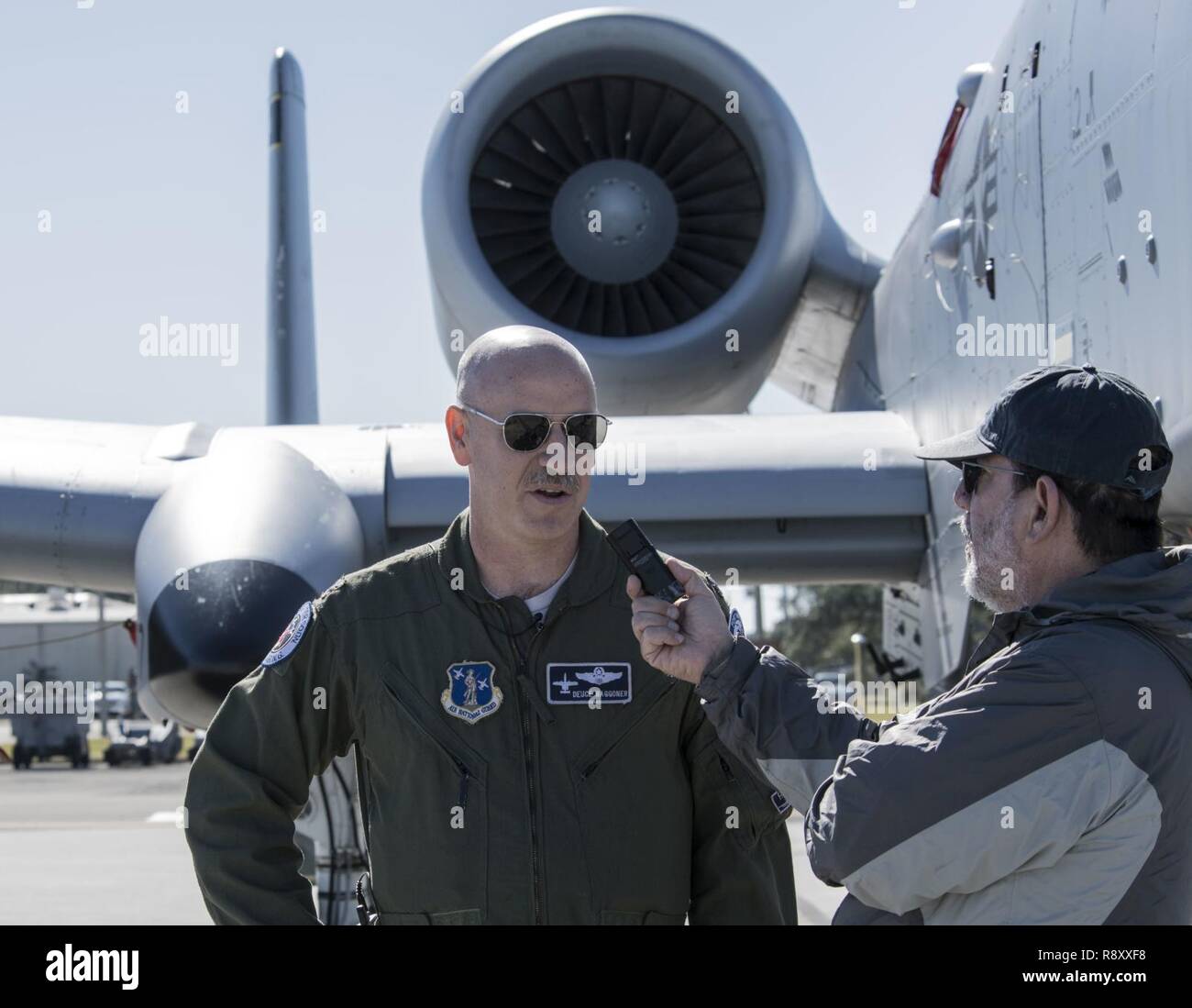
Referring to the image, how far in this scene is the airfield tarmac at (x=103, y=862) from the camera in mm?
7793

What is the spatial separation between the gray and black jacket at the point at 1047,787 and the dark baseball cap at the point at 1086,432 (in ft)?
0.42

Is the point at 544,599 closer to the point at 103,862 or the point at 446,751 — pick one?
the point at 446,751

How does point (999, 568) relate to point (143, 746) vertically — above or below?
above

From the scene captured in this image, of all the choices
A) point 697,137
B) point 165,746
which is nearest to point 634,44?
point 697,137

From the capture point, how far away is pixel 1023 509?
1.69 metres

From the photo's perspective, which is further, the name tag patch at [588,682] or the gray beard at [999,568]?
the name tag patch at [588,682]

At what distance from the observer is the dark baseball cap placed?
5.35 feet

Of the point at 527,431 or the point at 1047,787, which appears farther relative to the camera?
the point at 527,431

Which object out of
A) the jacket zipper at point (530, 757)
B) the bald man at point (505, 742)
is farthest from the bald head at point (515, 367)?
the jacket zipper at point (530, 757)

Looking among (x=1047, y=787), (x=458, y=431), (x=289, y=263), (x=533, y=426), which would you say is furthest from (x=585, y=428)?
(x=289, y=263)

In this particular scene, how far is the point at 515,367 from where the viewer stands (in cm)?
197

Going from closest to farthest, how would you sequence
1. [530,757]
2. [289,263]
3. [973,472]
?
1. [973,472]
2. [530,757]
3. [289,263]

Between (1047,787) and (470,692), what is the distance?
0.80m

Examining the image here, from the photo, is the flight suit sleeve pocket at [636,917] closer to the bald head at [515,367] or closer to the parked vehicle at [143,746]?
the bald head at [515,367]
